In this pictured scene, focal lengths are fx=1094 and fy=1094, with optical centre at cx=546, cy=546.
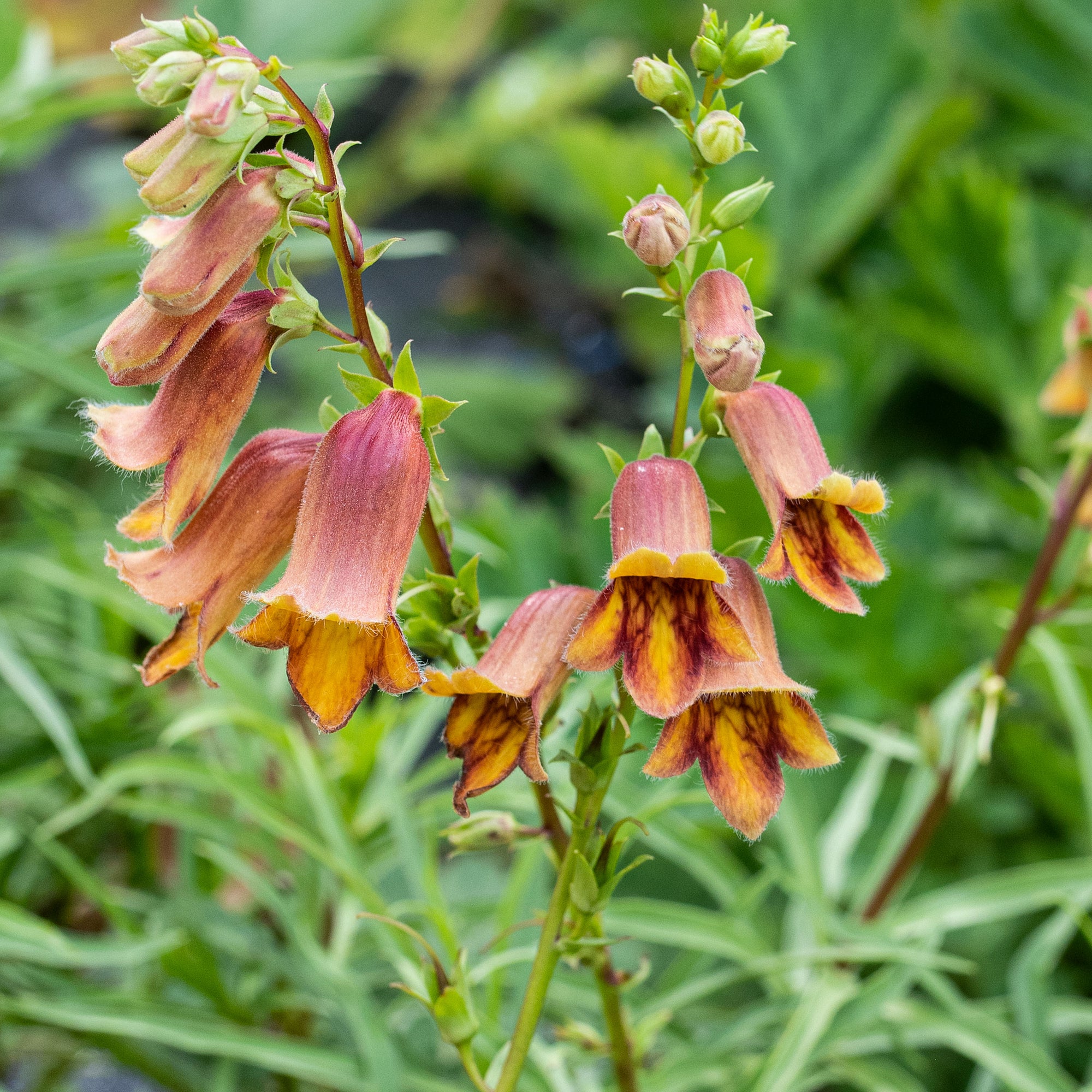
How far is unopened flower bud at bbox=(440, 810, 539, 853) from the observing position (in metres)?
0.69

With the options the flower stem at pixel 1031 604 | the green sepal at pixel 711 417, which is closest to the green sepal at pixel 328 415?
the green sepal at pixel 711 417

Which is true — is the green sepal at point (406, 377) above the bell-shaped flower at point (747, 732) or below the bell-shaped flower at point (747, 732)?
above

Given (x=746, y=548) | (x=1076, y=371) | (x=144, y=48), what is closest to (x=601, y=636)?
(x=746, y=548)

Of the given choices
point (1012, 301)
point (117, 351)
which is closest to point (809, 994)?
point (117, 351)

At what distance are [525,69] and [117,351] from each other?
8.70ft

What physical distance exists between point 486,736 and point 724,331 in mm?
256

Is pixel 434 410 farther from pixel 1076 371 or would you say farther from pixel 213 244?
pixel 1076 371

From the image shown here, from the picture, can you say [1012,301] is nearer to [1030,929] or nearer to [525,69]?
[1030,929]

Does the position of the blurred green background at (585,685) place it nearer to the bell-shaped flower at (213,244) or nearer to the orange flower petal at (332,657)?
the orange flower petal at (332,657)

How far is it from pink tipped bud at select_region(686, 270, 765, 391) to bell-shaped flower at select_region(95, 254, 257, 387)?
0.77 feet

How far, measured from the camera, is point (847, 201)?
2.38 m

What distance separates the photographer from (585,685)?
97 centimetres

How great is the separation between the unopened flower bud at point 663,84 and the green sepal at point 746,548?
0.25 metres

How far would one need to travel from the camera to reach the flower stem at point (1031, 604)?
1.04m
